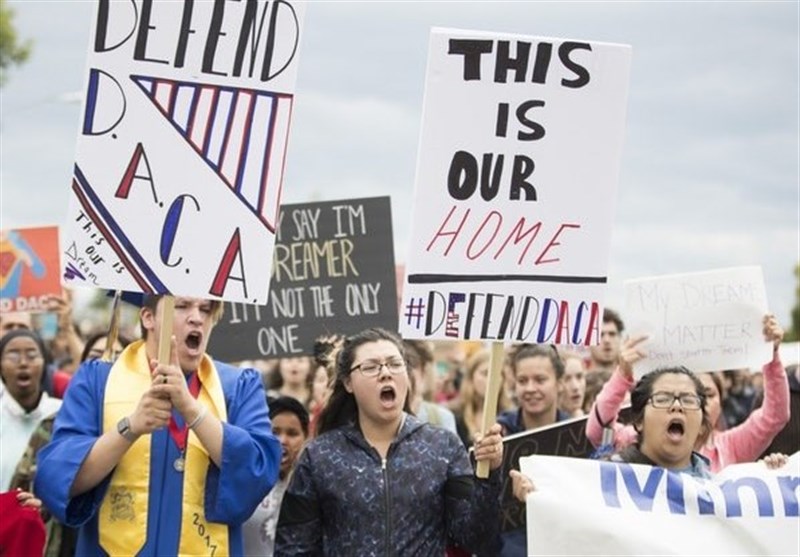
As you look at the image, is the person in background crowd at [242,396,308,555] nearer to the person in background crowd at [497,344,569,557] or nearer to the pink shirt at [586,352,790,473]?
the person in background crowd at [497,344,569,557]

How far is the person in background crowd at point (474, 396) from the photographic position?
9.74 m

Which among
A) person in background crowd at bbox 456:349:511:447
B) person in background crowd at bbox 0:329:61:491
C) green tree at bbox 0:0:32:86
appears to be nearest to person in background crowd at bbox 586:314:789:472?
person in background crowd at bbox 456:349:511:447

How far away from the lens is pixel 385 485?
235 inches

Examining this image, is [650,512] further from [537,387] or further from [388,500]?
[537,387]

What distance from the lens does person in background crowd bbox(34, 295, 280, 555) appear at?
229 inches

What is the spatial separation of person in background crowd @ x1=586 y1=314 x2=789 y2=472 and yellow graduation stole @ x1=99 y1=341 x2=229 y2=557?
1.88 meters

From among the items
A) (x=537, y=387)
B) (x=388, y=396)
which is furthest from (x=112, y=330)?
(x=537, y=387)

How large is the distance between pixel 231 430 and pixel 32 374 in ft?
8.67

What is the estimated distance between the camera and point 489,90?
605 centimetres

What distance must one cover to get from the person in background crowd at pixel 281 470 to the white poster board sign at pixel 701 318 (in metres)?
1.46

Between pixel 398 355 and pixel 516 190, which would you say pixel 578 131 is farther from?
Result: pixel 398 355

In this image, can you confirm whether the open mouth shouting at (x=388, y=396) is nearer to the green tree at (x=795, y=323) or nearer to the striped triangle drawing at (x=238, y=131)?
the striped triangle drawing at (x=238, y=131)

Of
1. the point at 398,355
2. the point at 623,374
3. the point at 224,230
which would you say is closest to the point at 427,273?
the point at 398,355

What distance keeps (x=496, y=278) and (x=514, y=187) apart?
12.9 inches
